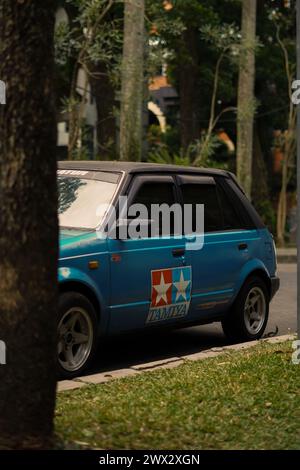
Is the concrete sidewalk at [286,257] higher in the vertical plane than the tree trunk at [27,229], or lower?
Answer: lower

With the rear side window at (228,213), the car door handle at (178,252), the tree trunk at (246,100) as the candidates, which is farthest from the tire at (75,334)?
the tree trunk at (246,100)

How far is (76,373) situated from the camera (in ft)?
27.1

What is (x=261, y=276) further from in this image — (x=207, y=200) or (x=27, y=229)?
(x=27, y=229)

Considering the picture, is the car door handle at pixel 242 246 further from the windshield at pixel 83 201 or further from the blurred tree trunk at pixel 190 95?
the blurred tree trunk at pixel 190 95

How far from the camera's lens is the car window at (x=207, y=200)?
32.4 feet

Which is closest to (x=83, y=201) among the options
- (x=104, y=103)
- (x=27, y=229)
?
(x=27, y=229)

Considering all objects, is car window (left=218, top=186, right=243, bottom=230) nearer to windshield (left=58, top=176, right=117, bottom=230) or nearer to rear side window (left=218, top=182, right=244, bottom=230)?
rear side window (left=218, top=182, right=244, bottom=230)

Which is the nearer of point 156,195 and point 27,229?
point 27,229

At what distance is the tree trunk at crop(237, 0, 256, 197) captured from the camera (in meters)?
25.5

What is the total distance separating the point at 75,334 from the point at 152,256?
118cm

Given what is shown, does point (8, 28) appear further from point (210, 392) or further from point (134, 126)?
point (134, 126)

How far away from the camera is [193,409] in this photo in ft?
22.0

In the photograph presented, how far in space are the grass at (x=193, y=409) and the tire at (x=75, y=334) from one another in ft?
1.64

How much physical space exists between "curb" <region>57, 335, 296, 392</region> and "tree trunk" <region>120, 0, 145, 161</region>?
1010 centimetres
